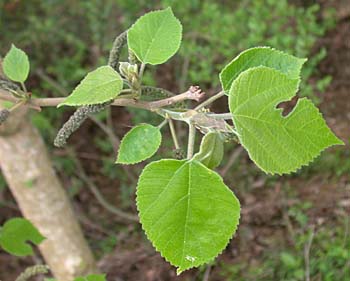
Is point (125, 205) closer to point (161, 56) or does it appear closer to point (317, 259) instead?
point (317, 259)

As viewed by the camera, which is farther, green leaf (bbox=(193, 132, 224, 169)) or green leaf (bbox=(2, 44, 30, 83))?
green leaf (bbox=(2, 44, 30, 83))

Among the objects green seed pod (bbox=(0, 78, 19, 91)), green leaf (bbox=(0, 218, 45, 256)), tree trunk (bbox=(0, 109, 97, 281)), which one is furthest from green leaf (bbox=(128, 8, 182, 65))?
tree trunk (bbox=(0, 109, 97, 281))

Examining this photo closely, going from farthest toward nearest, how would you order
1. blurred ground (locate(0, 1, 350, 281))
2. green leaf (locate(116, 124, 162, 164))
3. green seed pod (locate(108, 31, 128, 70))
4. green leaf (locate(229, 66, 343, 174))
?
1. blurred ground (locate(0, 1, 350, 281))
2. green seed pod (locate(108, 31, 128, 70))
3. green leaf (locate(116, 124, 162, 164))
4. green leaf (locate(229, 66, 343, 174))

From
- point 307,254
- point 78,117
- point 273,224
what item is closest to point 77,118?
point 78,117

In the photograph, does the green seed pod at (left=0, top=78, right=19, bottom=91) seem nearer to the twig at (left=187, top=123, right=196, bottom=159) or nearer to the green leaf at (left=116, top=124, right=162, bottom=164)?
the green leaf at (left=116, top=124, right=162, bottom=164)

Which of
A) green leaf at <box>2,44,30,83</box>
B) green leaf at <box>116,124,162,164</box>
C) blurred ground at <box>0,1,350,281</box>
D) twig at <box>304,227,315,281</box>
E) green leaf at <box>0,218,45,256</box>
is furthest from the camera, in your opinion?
blurred ground at <box>0,1,350,281</box>

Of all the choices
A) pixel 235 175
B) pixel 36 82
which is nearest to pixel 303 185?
pixel 235 175

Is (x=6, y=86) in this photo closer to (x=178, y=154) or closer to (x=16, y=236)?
(x=178, y=154)

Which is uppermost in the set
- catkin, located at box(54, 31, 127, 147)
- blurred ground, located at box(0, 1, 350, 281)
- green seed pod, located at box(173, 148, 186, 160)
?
catkin, located at box(54, 31, 127, 147)
